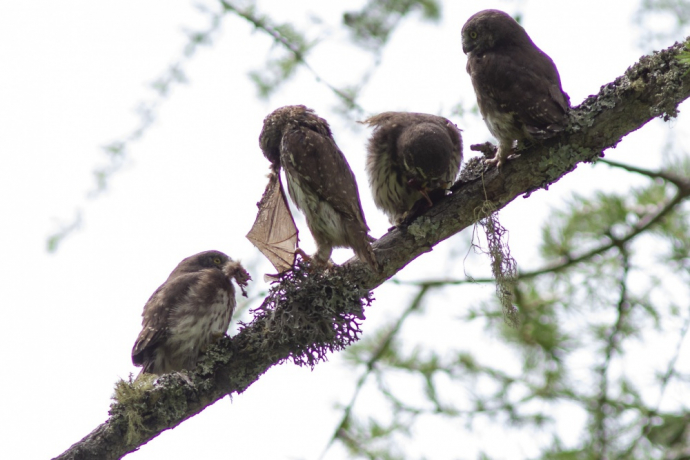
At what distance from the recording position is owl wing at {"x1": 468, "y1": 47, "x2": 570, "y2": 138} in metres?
4.12

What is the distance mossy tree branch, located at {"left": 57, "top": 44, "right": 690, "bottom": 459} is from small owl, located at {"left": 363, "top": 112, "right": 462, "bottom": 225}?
Answer: 47cm

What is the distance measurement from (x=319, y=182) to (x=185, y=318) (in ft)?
4.41

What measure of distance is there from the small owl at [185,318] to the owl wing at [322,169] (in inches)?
44.4

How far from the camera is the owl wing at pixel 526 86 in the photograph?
412cm

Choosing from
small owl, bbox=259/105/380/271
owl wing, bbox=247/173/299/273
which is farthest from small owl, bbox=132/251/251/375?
small owl, bbox=259/105/380/271

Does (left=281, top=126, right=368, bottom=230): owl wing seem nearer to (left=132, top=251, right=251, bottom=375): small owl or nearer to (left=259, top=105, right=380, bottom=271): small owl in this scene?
(left=259, top=105, right=380, bottom=271): small owl

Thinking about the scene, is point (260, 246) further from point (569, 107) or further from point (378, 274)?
point (569, 107)

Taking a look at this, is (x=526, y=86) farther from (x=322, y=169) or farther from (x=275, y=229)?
(x=275, y=229)

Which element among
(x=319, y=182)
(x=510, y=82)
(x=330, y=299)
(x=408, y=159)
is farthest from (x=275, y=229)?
(x=510, y=82)

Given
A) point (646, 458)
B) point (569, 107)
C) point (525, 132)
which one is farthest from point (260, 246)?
point (646, 458)

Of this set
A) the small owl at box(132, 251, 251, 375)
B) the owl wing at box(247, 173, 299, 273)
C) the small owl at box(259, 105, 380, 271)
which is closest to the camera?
the owl wing at box(247, 173, 299, 273)

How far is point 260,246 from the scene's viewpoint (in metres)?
4.53

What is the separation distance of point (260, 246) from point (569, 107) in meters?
1.95

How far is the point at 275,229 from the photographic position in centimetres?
464
